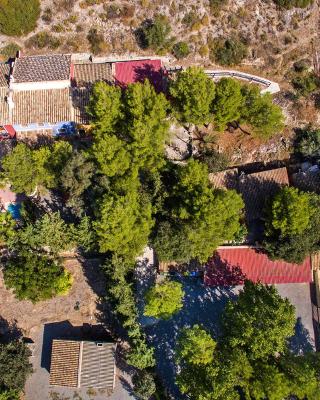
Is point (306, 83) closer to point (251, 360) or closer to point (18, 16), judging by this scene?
point (251, 360)

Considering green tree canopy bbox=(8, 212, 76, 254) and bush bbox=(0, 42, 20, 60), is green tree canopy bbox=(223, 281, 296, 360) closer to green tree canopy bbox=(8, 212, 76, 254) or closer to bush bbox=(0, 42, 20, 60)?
green tree canopy bbox=(8, 212, 76, 254)

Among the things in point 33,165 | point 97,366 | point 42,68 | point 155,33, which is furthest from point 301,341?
point 42,68

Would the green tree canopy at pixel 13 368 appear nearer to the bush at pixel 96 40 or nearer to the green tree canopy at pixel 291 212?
the green tree canopy at pixel 291 212

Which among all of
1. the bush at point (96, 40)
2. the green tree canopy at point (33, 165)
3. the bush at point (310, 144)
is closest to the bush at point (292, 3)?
the bush at point (310, 144)

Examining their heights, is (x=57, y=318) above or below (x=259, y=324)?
above

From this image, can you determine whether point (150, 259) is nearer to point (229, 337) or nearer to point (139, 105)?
point (229, 337)

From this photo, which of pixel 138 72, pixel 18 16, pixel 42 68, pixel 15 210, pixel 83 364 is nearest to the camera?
pixel 83 364

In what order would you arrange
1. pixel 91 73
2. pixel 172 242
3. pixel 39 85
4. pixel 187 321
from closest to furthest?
pixel 172 242, pixel 187 321, pixel 39 85, pixel 91 73
